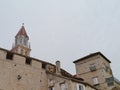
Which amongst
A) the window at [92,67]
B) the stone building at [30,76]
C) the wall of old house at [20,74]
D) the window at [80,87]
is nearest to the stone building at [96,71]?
the window at [92,67]

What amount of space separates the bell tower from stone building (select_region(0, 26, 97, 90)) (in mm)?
34933

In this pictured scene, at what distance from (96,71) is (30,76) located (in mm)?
15056

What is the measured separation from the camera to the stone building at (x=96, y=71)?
124ft

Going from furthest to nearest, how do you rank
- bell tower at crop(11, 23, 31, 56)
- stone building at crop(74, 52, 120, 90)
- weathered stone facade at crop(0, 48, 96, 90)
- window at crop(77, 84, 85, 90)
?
bell tower at crop(11, 23, 31, 56) → stone building at crop(74, 52, 120, 90) → window at crop(77, 84, 85, 90) → weathered stone facade at crop(0, 48, 96, 90)

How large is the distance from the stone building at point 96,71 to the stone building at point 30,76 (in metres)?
6.55

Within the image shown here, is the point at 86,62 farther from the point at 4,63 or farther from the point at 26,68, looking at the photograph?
the point at 4,63

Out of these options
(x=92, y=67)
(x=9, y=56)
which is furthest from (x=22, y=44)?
(x=9, y=56)

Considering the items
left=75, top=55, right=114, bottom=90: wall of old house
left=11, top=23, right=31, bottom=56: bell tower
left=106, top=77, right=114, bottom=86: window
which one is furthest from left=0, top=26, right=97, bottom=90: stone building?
left=11, top=23, right=31, bottom=56: bell tower

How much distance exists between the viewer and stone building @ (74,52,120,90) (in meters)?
37.8

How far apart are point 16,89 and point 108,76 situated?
20.8 metres

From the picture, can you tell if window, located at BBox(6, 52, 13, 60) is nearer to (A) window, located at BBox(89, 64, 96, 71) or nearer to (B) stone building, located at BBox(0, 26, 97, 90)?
(B) stone building, located at BBox(0, 26, 97, 90)

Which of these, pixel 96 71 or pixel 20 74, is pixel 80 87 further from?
pixel 96 71

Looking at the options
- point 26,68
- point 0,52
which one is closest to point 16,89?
point 26,68

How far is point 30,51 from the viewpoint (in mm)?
70750
